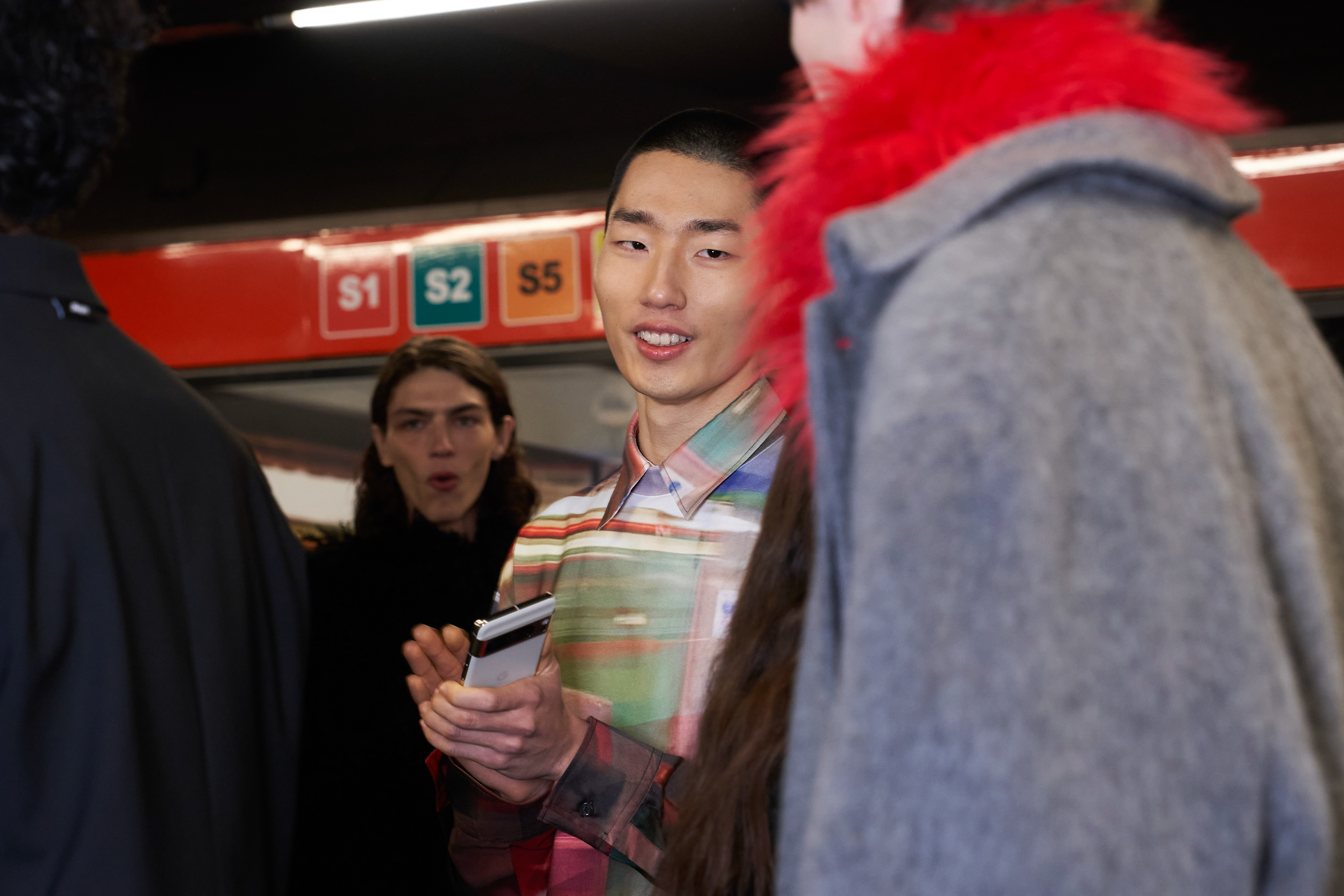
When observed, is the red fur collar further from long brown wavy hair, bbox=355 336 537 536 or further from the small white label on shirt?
long brown wavy hair, bbox=355 336 537 536

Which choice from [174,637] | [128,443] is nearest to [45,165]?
[128,443]

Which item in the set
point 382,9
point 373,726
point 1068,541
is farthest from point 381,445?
point 1068,541

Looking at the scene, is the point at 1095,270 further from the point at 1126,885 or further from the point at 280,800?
the point at 280,800

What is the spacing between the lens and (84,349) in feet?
3.32

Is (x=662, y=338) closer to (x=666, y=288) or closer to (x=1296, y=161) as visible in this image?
(x=666, y=288)

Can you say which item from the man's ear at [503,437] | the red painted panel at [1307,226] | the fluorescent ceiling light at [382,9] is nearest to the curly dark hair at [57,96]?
the man's ear at [503,437]

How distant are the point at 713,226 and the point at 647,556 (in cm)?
42

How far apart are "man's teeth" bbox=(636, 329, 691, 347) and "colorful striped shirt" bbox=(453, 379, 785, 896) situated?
4.2 inches

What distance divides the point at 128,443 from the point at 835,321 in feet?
2.58

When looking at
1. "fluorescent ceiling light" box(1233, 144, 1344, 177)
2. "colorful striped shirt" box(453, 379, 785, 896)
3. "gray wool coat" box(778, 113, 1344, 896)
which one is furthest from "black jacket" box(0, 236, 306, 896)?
"fluorescent ceiling light" box(1233, 144, 1344, 177)

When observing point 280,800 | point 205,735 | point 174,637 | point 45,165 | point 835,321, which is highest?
point 45,165

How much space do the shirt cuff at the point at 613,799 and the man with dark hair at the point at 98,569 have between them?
34 centimetres

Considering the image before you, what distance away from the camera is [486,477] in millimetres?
2480

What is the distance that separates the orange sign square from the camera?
3443mm
